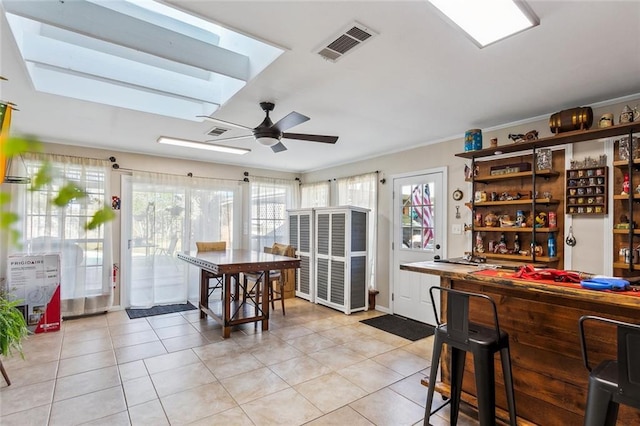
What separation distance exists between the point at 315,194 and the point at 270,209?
87cm

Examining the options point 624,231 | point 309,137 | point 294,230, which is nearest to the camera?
point 624,231

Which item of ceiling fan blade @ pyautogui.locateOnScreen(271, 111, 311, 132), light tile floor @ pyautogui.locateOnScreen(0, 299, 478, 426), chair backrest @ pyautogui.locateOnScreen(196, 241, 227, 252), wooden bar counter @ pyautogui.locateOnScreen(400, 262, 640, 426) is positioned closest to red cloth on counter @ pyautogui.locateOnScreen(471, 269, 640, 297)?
wooden bar counter @ pyautogui.locateOnScreen(400, 262, 640, 426)

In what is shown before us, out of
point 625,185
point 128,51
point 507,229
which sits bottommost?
point 507,229

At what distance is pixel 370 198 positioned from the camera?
17.8 feet

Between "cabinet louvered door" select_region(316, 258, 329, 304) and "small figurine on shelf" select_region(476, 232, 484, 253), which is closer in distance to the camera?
"small figurine on shelf" select_region(476, 232, 484, 253)

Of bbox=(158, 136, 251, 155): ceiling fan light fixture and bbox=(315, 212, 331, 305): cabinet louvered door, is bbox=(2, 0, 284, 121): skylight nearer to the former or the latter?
bbox=(158, 136, 251, 155): ceiling fan light fixture

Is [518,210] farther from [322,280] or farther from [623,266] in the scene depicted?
[322,280]

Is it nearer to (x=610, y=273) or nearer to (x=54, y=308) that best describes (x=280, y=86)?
(x=610, y=273)

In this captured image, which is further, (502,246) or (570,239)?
(502,246)

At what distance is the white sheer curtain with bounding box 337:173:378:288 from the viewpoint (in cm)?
534

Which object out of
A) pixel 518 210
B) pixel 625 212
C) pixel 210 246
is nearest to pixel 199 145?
pixel 210 246

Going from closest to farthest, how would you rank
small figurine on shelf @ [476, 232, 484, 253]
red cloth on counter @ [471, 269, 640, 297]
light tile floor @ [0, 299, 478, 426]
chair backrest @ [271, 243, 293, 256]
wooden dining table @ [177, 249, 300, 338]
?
red cloth on counter @ [471, 269, 640, 297], light tile floor @ [0, 299, 478, 426], wooden dining table @ [177, 249, 300, 338], small figurine on shelf @ [476, 232, 484, 253], chair backrest @ [271, 243, 293, 256]

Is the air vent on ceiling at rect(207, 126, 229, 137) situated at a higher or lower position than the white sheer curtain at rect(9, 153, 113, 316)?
higher

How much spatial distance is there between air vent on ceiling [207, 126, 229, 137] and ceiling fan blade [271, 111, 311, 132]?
46.4 inches
